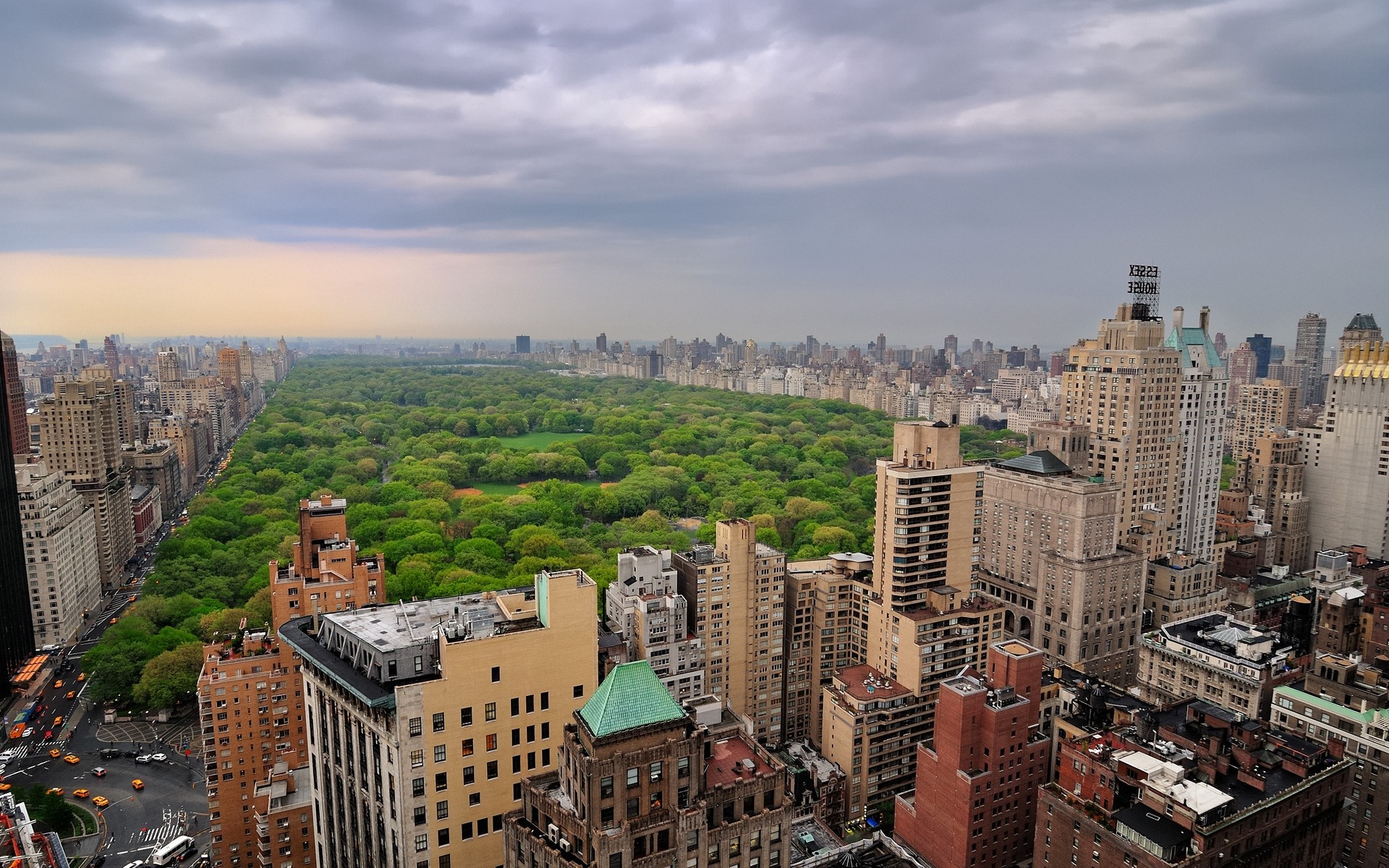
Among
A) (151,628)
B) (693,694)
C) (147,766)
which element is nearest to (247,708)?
(147,766)

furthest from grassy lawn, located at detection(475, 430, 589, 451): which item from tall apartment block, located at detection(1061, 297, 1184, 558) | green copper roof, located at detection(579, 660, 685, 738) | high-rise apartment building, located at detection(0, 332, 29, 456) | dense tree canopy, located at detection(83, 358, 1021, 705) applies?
green copper roof, located at detection(579, 660, 685, 738)

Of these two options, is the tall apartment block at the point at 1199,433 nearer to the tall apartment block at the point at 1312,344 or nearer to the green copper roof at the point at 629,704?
the green copper roof at the point at 629,704

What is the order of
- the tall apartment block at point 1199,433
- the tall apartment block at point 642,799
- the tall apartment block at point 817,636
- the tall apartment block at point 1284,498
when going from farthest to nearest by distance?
the tall apartment block at point 1284,498 → the tall apartment block at point 1199,433 → the tall apartment block at point 817,636 → the tall apartment block at point 642,799

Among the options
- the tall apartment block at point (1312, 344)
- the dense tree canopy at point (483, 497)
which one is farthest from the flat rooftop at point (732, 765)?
the tall apartment block at point (1312, 344)

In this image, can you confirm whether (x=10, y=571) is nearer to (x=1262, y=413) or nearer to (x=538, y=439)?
(x=538, y=439)

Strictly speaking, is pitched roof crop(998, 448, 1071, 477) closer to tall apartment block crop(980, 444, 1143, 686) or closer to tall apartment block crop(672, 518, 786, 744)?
tall apartment block crop(980, 444, 1143, 686)

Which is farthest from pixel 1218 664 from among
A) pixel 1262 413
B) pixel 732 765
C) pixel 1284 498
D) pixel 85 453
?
pixel 85 453
